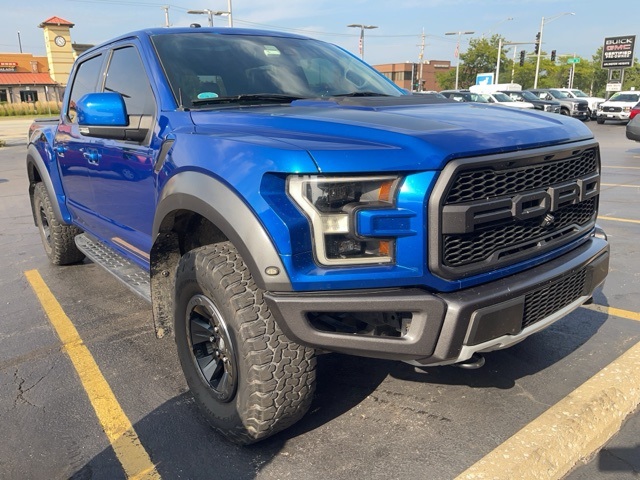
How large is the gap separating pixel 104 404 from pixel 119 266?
4.03ft

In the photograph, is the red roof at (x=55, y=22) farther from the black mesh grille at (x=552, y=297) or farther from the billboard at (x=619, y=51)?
the black mesh grille at (x=552, y=297)

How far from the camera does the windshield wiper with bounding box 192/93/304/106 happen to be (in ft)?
10.0

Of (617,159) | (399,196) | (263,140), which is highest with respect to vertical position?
(263,140)

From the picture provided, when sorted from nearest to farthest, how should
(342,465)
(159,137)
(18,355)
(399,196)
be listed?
(399,196)
(342,465)
(159,137)
(18,355)

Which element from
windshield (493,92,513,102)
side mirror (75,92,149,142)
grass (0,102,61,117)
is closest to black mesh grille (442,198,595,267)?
side mirror (75,92,149,142)

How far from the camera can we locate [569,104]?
27.8 m

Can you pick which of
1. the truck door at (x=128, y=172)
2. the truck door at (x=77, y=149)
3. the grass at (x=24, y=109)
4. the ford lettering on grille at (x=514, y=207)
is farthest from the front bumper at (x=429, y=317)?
the grass at (x=24, y=109)

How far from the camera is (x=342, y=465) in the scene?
7.95 ft

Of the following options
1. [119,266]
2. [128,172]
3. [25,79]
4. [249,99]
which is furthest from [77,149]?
[25,79]

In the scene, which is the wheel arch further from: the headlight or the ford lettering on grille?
the ford lettering on grille

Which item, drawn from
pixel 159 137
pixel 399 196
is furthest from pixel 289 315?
pixel 159 137

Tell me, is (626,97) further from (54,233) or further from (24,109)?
(24,109)

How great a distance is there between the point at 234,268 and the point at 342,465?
987mm

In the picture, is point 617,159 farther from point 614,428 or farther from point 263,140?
point 263,140
